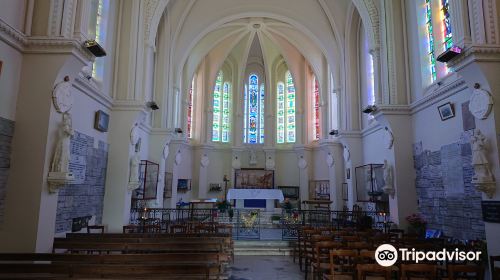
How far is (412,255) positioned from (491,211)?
8.70 ft

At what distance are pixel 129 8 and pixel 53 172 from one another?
721 cm

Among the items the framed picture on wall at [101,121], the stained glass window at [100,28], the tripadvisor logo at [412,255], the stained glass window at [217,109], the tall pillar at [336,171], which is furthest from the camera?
the stained glass window at [217,109]

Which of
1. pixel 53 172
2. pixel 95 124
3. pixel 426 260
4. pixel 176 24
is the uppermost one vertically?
pixel 176 24

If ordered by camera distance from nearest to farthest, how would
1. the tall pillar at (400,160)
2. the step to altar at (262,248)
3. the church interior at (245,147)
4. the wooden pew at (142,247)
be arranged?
the wooden pew at (142,247) → the church interior at (245,147) → the tall pillar at (400,160) → the step to altar at (262,248)

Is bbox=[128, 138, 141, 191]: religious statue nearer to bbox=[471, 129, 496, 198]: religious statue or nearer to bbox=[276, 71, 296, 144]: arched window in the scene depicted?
bbox=[471, 129, 496, 198]: religious statue

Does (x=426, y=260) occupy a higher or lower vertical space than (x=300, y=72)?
lower

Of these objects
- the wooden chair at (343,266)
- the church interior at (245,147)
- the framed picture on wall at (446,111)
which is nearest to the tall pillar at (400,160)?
the church interior at (245,147)

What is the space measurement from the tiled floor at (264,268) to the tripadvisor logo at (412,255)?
2.88 metres

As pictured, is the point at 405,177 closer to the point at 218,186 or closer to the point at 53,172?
the point at 53,172

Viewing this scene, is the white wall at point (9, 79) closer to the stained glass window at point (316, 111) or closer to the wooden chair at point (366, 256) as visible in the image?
the wooden chair at point (366, 256)

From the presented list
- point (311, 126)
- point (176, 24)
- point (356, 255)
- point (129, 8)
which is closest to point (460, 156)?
point (356, 255)

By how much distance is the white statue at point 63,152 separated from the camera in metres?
6.59

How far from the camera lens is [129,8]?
1165cm

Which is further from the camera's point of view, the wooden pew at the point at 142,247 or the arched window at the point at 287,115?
the arched window at the point at 287,115
